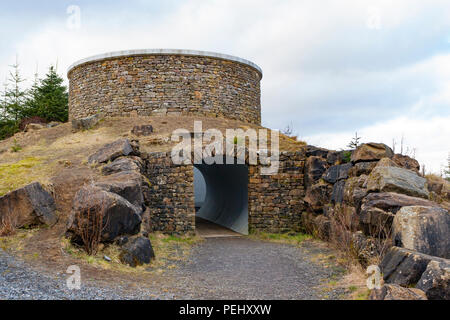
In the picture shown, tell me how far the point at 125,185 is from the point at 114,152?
2.56 m

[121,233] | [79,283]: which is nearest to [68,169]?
[121,233]

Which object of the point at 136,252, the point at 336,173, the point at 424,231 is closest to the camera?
the point at 424,231

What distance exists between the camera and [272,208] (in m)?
11.9

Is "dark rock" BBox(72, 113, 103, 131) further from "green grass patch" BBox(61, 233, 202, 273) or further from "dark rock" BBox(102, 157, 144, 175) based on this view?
"green grass patch" BBox(61, 233, 202, 273)

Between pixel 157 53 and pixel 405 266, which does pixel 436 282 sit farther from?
pixel 157 53

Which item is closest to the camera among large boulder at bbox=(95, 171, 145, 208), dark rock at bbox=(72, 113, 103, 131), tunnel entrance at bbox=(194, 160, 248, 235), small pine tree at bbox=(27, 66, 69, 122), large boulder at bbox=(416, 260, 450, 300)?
large boulder at bbox=(416, 260, 450, 300)

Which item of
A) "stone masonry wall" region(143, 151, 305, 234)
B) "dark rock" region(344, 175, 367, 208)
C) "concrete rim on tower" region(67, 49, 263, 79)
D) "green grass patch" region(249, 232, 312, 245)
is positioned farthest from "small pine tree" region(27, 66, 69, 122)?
"dark rock" region(344, 175, 367, 208)

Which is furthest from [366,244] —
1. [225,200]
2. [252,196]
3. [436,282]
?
[225,200]

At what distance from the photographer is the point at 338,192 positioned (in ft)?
33.5


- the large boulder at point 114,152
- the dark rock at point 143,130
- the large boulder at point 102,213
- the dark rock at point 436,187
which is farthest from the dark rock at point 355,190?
the dark rock at point 143,130

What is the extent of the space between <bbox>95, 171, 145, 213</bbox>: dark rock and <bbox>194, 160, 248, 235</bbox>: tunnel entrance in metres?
4.54

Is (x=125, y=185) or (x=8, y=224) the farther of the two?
(x=125, y=185)

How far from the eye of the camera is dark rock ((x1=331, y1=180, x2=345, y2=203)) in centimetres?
997
